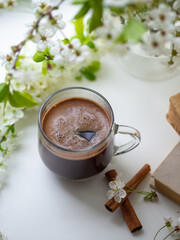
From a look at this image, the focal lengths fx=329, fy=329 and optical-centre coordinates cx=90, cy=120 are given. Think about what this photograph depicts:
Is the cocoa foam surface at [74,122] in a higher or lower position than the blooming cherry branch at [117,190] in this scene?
higher

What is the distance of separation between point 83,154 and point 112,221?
31 cm

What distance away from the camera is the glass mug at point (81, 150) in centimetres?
110

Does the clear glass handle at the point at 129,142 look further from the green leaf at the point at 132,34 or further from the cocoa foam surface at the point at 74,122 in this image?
the green leaf at the point at 132,34

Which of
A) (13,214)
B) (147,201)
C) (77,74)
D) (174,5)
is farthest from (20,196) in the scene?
(174,5)

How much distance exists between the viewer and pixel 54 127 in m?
1.17

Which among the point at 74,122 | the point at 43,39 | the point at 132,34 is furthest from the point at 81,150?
the point at 132,34

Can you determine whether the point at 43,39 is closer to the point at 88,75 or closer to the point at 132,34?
the point at 132,34

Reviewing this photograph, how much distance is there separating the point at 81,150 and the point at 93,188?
0.28m

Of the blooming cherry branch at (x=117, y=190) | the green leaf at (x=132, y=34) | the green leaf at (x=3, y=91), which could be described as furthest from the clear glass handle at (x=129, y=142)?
the green leaf at (x=132, y=34)

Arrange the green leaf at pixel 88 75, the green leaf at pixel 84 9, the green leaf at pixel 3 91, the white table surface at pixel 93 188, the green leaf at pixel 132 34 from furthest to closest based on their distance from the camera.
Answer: the green leaf at pixel 88 75 → the white table surface at pixel 93 188 → the green leaf at pixel 3 91 → the green leaf at pixel 84 9 → the green leaf at pixel 132 34

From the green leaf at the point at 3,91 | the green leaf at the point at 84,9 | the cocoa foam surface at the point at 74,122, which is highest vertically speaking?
the green leaf at the point at 84,9

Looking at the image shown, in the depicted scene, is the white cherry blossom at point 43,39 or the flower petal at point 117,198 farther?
the flower petal at point 117,198

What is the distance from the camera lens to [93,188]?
1.29 metres

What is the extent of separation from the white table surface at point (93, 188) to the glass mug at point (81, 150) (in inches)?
4.0
